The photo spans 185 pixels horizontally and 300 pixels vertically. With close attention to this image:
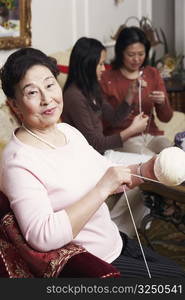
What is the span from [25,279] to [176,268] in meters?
0.57

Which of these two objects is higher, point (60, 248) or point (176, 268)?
point (60, 248)

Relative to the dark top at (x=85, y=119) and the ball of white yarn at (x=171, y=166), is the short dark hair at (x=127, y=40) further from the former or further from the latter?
the ball of white yarn at (x=171, y=166)

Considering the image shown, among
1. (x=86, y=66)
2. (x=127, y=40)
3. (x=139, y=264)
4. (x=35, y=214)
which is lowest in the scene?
(x=139, y=264)

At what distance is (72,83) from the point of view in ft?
8.82

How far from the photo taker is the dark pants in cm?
144

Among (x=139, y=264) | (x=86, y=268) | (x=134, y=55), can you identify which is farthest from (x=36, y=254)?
(x=134, y=55)

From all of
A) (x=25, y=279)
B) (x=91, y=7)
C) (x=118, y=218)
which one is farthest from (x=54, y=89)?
(x=91, y=7)

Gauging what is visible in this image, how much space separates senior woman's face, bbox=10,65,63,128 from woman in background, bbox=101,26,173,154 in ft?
5.40

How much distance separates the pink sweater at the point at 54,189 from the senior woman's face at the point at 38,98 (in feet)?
0.24

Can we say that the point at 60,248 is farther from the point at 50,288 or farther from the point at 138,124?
the point at 138,124

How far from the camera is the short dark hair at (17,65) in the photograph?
130 cm

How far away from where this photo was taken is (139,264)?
148 cm

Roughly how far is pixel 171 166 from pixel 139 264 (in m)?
0.36

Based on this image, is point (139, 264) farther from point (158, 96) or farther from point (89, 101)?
point (158, 96)
